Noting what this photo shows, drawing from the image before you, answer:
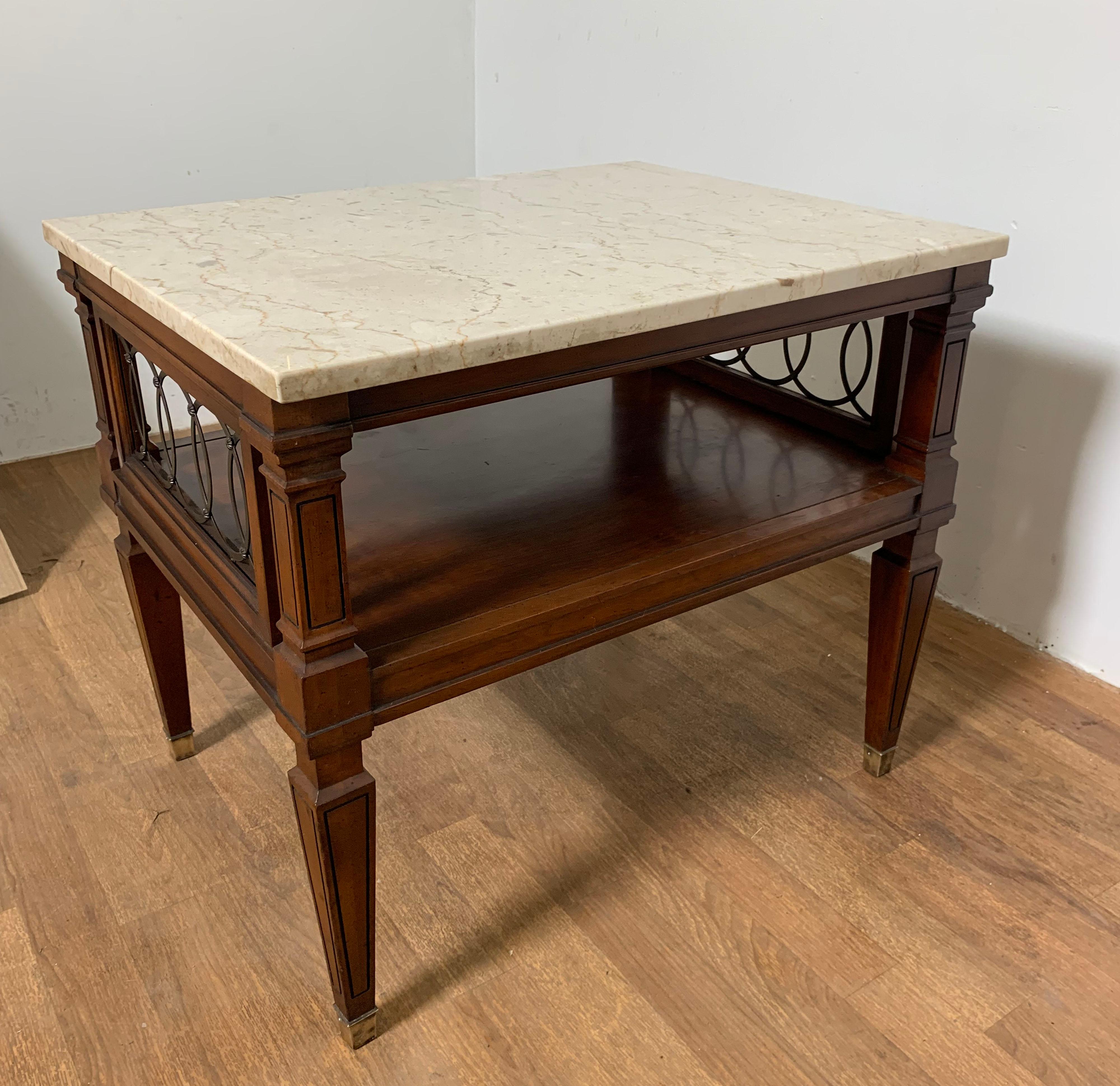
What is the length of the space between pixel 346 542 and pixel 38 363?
80.6 inches

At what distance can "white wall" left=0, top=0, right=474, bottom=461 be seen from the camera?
256cm

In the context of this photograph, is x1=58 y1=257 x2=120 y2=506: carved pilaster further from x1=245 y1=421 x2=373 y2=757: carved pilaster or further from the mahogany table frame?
x1=245 y1=421 x2=373 y2=757: carved pilaster

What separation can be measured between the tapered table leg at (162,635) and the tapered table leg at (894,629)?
1030mm

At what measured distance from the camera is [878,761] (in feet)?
5.53

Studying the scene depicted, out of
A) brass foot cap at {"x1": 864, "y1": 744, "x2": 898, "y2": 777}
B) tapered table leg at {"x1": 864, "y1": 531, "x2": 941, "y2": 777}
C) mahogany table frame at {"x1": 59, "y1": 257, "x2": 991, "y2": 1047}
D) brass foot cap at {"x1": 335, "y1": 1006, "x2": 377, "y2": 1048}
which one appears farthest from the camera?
brass foot cap at {"x1": 864, "y1": 744, "x2": 898, "y2": 777}

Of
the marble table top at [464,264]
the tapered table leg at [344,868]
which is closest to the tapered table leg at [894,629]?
the marble table top at [464,264]

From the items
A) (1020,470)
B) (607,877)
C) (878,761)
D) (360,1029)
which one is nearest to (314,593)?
(360,1029)

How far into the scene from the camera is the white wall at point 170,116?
256 centimetres

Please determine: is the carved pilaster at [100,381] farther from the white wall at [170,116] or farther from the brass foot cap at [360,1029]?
the white wall at [170,116]

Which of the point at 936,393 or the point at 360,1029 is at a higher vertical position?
the point at 936,393

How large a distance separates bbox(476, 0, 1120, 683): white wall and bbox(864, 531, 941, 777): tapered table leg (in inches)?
20.2

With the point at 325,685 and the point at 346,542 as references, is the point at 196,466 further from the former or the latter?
the point at 325,685

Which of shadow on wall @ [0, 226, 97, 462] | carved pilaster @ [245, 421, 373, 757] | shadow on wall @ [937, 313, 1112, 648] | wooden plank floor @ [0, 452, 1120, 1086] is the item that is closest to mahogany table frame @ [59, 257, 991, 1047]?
carved pilaster @ [245, 421, 373, 757]

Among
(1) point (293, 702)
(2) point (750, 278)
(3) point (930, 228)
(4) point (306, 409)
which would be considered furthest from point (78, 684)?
(3) point (930, 228)
